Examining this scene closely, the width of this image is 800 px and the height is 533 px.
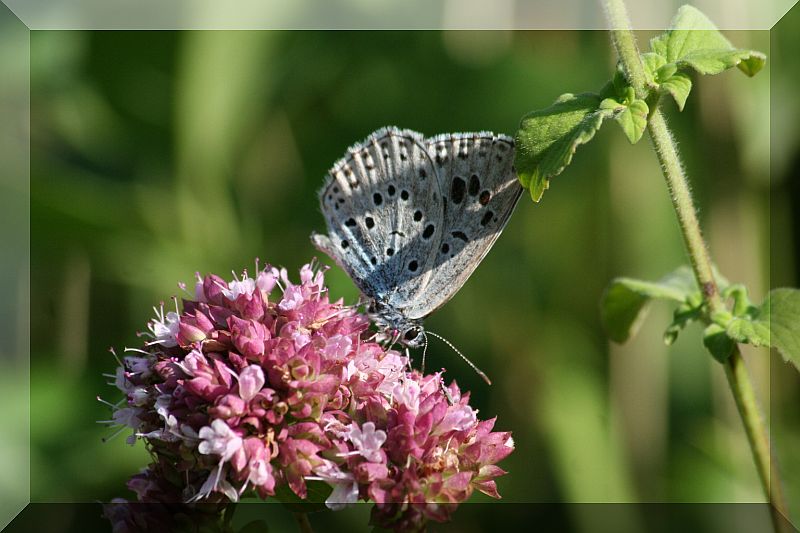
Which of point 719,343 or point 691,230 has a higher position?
point 691,230

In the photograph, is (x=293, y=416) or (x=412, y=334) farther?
(x=412, y=334)

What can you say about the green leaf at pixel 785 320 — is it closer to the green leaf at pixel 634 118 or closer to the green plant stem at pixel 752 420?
the green plant stem at pixel 752 420

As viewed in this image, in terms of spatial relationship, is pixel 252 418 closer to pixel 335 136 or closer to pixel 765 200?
pixel 335 136

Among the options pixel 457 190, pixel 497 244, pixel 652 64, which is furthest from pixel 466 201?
pixel 497 244

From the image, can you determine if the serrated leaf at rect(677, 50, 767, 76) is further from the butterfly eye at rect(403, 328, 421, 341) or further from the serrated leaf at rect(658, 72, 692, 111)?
the butterfly eye at rect(403, 328, 421, 341)

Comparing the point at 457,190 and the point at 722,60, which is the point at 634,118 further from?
the point at 457,190

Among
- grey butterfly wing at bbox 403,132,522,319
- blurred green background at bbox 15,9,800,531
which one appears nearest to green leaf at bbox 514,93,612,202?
grey butterfly wing at bbox 403,132,522,319
